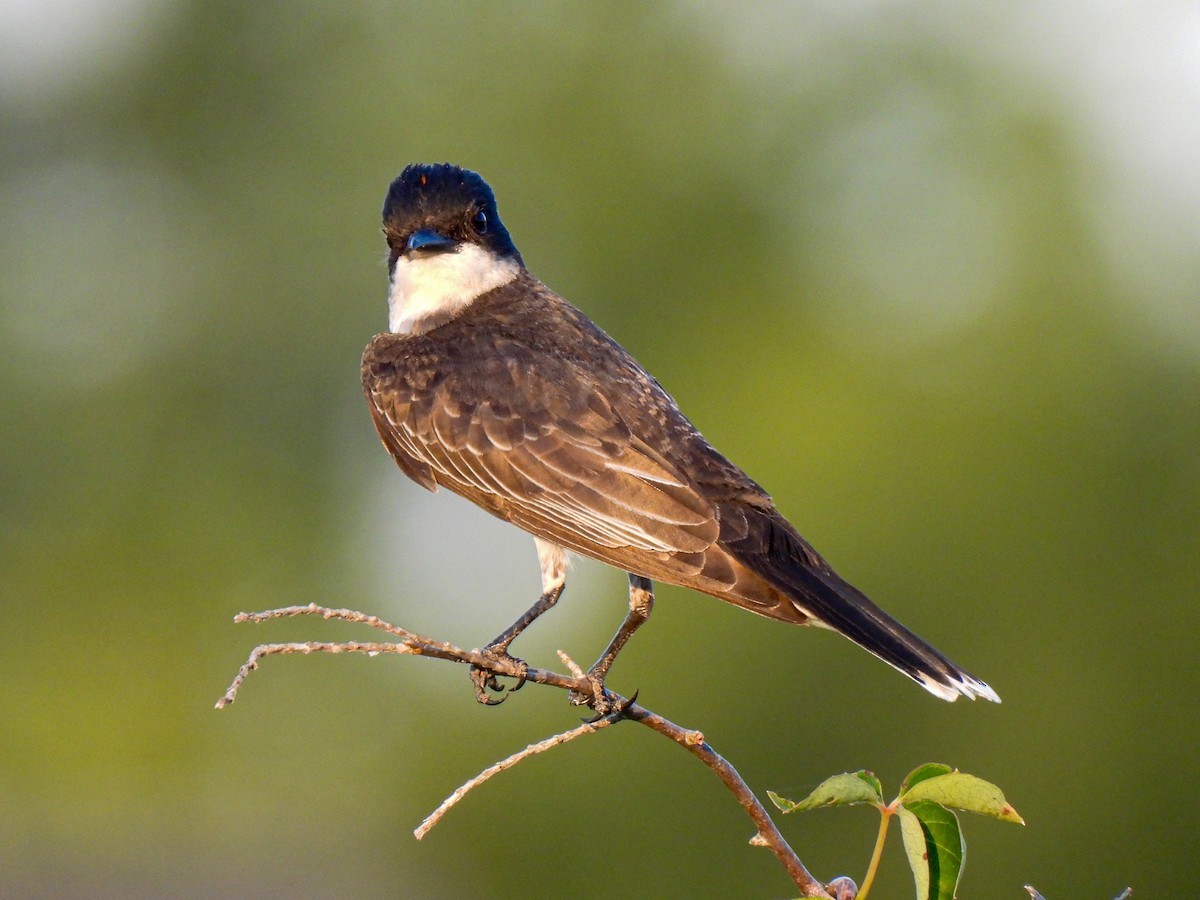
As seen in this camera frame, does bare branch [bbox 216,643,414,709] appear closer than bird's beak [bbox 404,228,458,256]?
Yes

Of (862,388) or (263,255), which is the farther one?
(263,255)

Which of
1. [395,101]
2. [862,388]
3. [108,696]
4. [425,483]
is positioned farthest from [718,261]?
[425,483]

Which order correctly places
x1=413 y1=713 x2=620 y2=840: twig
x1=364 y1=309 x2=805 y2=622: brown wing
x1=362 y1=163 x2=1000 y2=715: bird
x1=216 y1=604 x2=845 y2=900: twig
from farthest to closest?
x1=364 y1=309 x2=805 y2=622: brown wing < x1=362 y1=163 x2=1000 y2=715: bird < x1=413 y1=713 x2=620 y2=840: twig < x1=216 y1=604 x2=845 y2=900: twig

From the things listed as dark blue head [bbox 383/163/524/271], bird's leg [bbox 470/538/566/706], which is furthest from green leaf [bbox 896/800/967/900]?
dark blue head [bbox 383/163/524/271]

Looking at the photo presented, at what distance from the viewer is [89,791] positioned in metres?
23.6

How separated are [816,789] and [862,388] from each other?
2087cm

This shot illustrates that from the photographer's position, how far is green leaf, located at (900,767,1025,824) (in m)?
2.34

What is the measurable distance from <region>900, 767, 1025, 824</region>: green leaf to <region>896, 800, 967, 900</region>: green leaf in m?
0.02

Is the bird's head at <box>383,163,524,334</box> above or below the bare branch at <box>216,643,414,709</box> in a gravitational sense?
above

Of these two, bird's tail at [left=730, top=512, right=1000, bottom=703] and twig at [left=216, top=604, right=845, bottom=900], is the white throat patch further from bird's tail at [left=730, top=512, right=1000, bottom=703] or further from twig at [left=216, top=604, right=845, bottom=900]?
twig at [left=216, top=604, right=845, bottom=900]

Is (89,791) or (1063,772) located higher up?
(1063,772)

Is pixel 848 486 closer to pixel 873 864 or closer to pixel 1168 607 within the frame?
pixel 1168 607

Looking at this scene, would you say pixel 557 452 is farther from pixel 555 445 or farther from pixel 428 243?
pixel 428 243

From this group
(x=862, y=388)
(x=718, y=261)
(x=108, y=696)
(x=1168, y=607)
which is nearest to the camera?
(x=1168, y=607)
